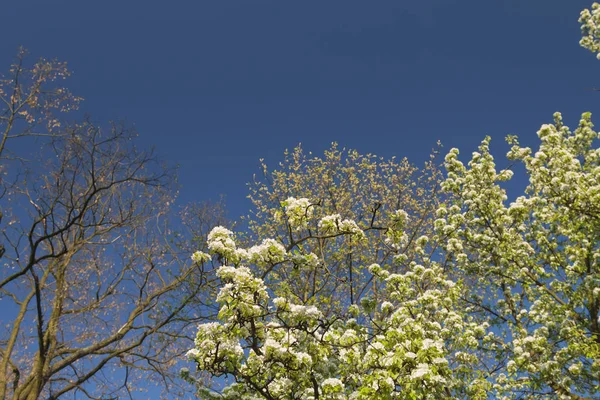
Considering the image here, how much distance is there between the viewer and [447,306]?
11.3m

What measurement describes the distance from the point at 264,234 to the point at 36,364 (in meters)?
10.3

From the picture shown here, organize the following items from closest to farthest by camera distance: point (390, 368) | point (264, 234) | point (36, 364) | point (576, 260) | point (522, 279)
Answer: point (390, 368) → point (576, 260) → point (522, 279) → point (36, 364) → point (264, 234)

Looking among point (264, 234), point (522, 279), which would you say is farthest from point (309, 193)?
point (522, 279)

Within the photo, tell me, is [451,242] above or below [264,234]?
below

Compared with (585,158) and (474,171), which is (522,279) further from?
(585,158)

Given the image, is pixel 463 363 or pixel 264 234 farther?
pixel 264 234

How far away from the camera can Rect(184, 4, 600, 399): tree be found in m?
7.79

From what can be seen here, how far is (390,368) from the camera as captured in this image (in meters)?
7.26

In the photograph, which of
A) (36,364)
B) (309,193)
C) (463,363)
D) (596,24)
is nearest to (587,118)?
(596,24)

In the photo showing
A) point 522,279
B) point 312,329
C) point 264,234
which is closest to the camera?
point 312,329

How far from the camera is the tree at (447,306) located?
25.5 feet

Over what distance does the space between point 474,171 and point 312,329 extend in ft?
27.1

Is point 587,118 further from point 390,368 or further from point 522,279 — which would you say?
point 390,368

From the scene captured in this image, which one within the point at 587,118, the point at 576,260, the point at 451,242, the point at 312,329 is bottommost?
the point at 312,329
